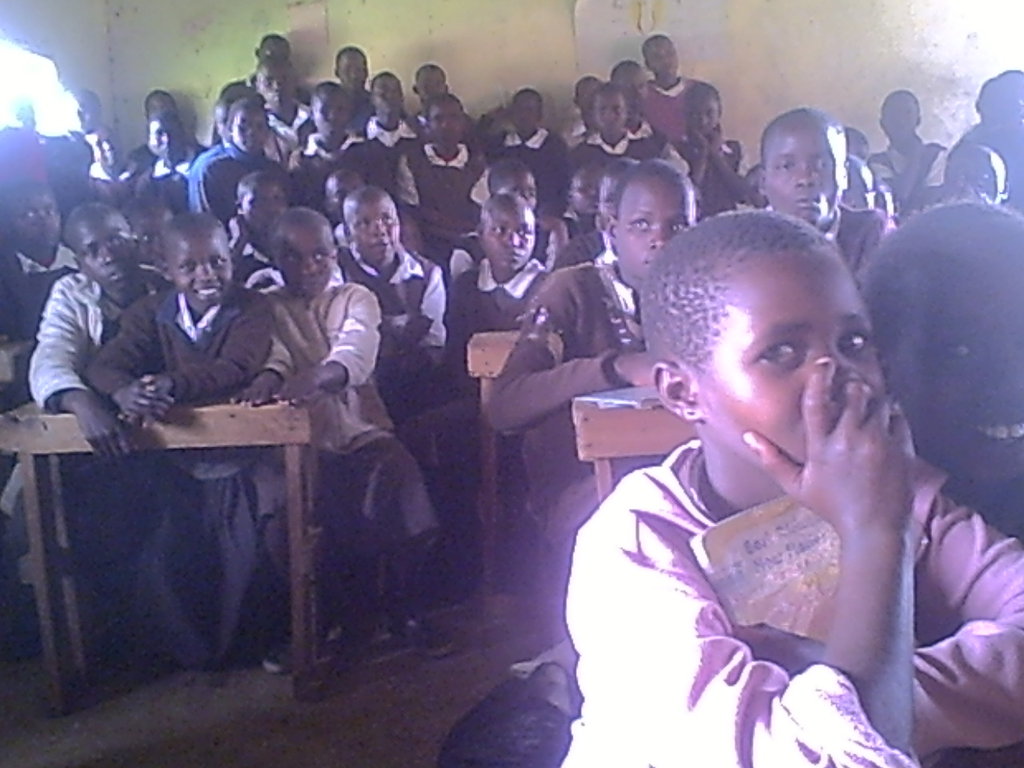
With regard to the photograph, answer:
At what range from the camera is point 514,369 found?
2.49 metres

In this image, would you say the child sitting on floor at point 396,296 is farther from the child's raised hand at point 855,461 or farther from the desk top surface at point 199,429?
the child's raised hand at point 855,461

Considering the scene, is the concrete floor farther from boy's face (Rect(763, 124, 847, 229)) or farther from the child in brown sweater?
boy's face (Rect(763, 124, 847, 229))

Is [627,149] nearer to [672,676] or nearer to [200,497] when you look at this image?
[200,497]

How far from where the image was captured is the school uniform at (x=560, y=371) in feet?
7.97

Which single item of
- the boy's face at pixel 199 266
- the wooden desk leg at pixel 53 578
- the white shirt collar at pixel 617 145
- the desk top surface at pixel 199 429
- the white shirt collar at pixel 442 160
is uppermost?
the white shirt collar at pixel 617 145

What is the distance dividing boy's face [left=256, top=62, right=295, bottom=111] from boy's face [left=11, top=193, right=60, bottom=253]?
3.05m

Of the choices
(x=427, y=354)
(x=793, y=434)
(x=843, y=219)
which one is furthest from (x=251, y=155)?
(x=793, y=434)

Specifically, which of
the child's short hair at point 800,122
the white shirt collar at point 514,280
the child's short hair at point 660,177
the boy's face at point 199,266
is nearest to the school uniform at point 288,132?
the white shirt collar at point 514,280

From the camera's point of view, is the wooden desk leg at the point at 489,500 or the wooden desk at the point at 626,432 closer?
the wooden desk at the point at 626,432

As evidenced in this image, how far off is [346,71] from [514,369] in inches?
192

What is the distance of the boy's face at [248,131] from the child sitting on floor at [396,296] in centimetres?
157

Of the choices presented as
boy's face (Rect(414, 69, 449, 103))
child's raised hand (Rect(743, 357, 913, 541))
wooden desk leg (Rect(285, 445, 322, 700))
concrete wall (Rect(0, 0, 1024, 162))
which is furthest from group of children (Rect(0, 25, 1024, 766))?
concrete wall (Rect(0, 0, 1024, 162))

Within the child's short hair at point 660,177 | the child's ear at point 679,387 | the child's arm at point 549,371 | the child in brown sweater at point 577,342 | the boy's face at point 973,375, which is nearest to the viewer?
the child's ear at point 679,387

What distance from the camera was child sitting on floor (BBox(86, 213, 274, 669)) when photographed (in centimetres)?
304
